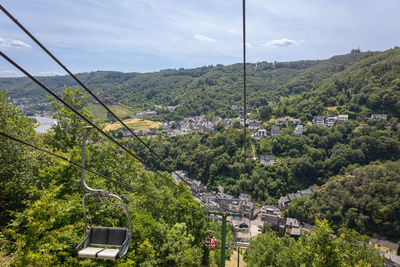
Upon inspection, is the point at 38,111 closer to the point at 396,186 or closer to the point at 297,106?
the point at 297,106

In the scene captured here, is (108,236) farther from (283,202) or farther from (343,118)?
(343,118)

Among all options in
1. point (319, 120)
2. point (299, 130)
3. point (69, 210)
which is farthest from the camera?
point (319, 120)

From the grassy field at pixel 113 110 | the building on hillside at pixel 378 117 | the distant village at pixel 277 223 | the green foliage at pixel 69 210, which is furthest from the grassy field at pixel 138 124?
the building on hillside at pixel 378 117

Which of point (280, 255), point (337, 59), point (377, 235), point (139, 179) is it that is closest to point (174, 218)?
point (139, 179)

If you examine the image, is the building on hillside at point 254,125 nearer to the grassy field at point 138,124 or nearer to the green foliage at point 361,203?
the green foliage at point 361,203

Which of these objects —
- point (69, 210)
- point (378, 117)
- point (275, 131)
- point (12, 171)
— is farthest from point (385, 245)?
point (12, 171)

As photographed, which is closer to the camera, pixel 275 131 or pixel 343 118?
pixel 343 118

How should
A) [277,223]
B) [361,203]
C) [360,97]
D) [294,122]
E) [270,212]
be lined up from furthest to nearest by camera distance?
[294,122] → [360,97] → [270,212] → [277,223] → [361,203]
